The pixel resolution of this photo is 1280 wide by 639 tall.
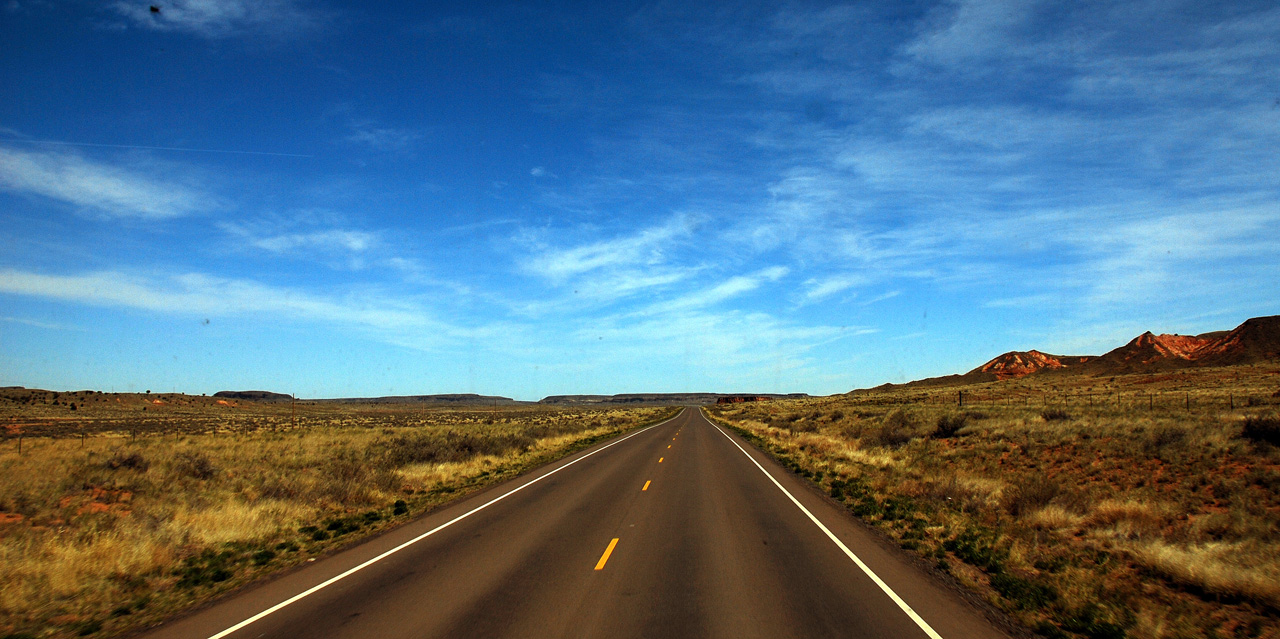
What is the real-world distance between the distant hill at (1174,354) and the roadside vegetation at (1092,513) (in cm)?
8276

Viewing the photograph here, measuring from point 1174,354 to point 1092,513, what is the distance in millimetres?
119459

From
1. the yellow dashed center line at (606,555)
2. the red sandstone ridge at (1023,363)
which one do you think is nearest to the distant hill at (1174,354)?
the red sandstone ridge at (1023,363)

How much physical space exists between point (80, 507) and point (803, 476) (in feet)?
60.3

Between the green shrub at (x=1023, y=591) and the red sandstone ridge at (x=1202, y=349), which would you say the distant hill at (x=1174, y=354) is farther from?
the green shrub at (x=1023, y=591)

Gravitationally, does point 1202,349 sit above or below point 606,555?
above

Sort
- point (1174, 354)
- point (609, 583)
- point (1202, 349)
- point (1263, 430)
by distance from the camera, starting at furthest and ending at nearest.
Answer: point (1202, 349), point (1174, 354), point (1263, 430), point (609, 583)

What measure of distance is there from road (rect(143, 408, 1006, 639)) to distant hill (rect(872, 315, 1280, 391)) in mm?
100680

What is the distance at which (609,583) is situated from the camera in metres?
7.69

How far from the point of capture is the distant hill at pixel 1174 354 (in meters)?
86.8

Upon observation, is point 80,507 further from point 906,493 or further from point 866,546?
point 906,493

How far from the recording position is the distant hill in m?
86.8

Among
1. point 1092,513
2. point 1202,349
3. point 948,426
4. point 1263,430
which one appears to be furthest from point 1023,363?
point 1092,513

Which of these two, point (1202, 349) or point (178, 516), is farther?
point (1202, 349)

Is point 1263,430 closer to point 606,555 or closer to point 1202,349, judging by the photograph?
point 606,555
